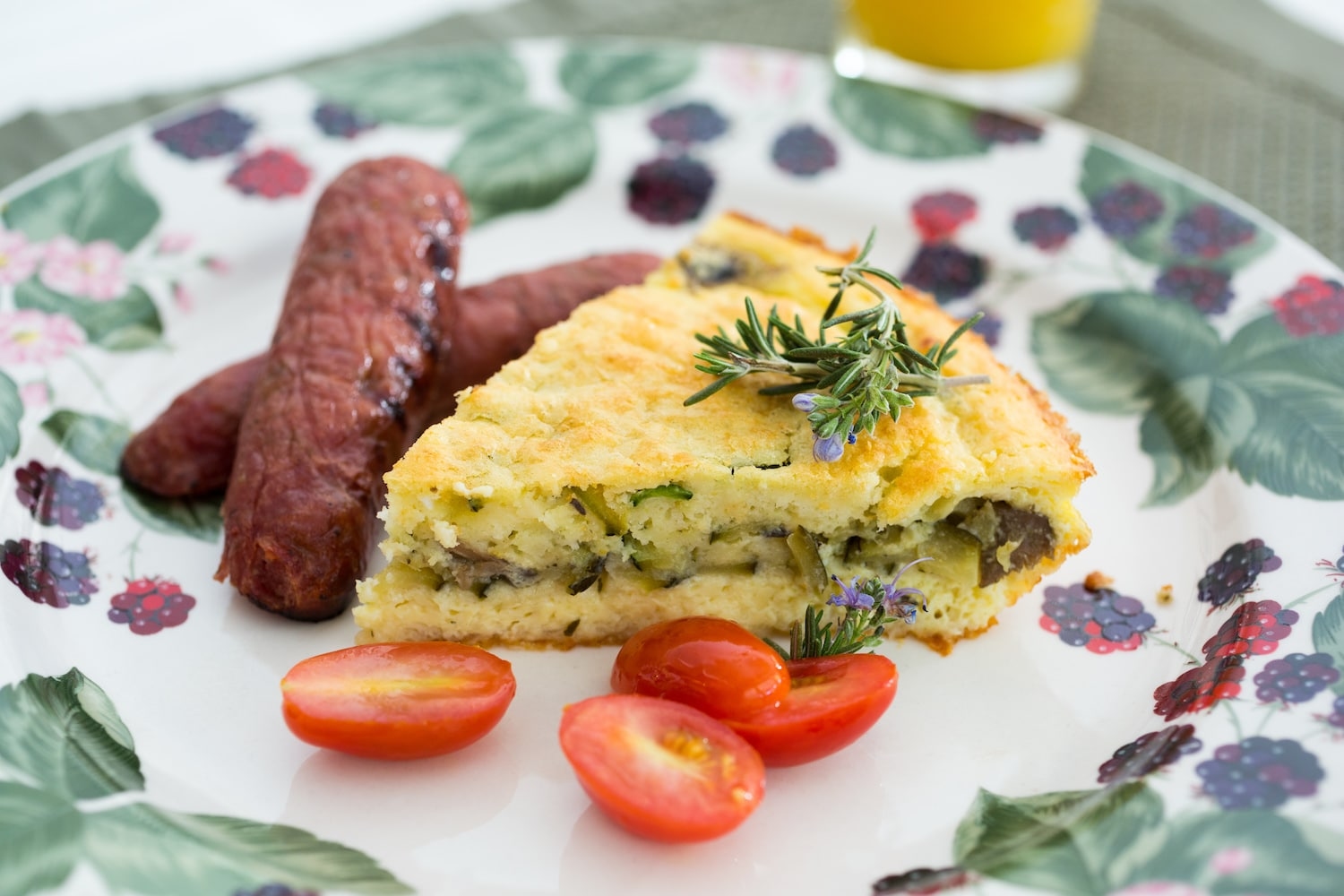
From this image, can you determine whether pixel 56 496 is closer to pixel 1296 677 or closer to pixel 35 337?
pixel 35 337

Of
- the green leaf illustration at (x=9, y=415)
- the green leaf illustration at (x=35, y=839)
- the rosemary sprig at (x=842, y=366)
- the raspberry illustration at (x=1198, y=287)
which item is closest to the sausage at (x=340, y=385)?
the green leaf illustration at (x=9, y=415)

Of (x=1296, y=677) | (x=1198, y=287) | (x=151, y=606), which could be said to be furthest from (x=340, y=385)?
(x=1198, y=287)

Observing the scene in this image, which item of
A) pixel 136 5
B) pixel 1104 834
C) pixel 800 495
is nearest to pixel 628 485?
pixel 800 495

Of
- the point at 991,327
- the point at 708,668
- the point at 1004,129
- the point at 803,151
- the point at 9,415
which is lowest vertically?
the point at 708,668

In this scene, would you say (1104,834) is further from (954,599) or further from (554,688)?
(554,688)

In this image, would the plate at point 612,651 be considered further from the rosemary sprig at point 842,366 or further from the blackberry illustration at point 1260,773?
the rosemary sprig at point 842,366
